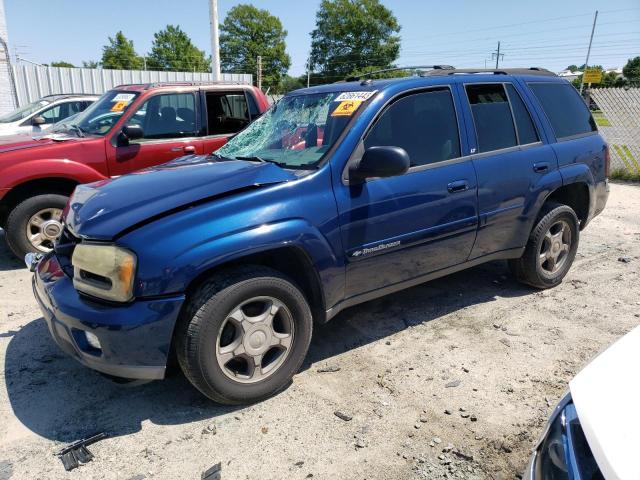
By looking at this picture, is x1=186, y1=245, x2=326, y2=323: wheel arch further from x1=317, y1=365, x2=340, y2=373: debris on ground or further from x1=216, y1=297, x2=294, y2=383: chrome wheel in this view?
x1=317, y1=365, x2=340, y2=373: debris on ground

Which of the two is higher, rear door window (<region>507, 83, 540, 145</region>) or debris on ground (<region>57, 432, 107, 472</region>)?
rear door window (<region>507, 83, 540, 145</region>)

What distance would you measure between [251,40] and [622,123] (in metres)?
72.9

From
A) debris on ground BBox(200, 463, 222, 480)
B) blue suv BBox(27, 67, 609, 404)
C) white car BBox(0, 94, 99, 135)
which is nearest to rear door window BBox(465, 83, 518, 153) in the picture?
blue suv BBox(27, 67, 609, 404)

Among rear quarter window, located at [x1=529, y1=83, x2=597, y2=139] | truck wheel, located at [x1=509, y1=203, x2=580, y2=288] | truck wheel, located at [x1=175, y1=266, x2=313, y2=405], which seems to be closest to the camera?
truck wheel, located at [x1=175, y1=266, x2=313, y2=405]

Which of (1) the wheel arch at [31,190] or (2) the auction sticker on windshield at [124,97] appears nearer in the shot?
(1) the wheel arch at [31,190]

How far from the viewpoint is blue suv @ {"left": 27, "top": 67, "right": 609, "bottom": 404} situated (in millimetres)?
2551

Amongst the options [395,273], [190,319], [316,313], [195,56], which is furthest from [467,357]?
[195,56]

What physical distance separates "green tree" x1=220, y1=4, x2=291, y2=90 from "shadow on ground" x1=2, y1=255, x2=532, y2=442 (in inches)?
2931

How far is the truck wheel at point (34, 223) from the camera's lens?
5.13m

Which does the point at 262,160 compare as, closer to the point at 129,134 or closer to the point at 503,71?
the point at 503,71

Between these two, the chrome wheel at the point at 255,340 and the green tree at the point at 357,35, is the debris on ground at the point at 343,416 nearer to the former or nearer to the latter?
the chrome wheel at the point at 255,340

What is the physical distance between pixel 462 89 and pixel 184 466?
325 centimetres

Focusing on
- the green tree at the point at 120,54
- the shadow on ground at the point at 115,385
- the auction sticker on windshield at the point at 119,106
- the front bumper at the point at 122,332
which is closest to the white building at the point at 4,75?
the auction sticker on windshield at the point at 119,106

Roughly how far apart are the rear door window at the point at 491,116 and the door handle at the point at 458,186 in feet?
1.18
